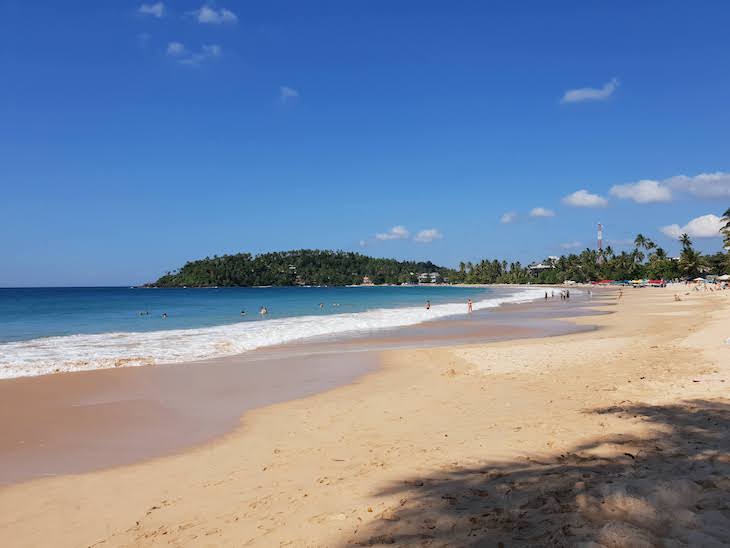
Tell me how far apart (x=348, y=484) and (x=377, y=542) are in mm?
1632

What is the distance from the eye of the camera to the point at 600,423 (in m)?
7.13

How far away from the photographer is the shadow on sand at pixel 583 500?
3.66 metres

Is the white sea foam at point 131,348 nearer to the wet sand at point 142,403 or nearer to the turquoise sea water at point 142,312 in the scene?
the wet sand at point 142,403

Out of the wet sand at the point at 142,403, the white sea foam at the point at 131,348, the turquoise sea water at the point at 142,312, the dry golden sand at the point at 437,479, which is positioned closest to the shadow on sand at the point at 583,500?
the dry golden sand at the point at 437,479

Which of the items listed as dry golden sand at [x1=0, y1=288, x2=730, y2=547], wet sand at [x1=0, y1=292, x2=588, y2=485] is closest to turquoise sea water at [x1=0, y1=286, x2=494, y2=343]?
wet sand at [x1=0, y1=292, x2=588, y2=485]

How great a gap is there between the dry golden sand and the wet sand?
76 cm

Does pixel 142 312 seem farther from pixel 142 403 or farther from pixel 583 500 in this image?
pixel 583 500

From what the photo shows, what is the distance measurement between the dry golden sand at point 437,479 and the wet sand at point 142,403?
76 centimetres

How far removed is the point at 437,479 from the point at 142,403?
8.15m

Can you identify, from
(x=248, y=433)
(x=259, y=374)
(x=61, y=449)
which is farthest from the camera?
(x=259, y=374)

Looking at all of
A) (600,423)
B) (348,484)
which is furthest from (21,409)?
(600,423)

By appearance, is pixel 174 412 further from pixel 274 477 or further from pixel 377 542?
pixel 377 542

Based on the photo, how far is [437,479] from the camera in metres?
5.42

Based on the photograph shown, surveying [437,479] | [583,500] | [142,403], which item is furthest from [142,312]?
[583,500]
